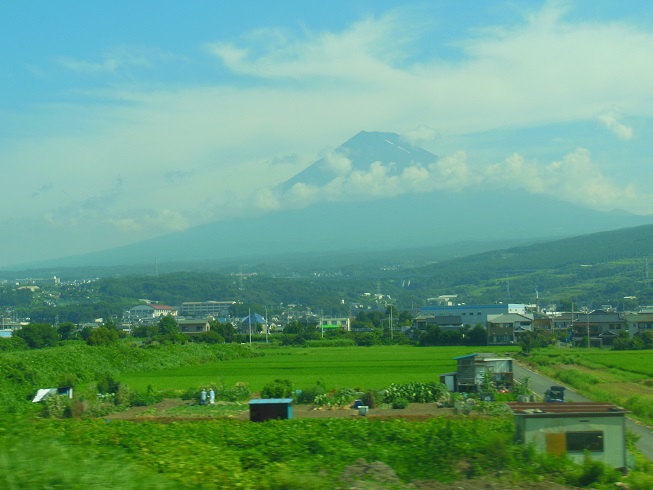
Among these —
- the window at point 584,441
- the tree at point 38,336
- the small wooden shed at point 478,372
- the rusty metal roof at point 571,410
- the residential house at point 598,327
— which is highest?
the rusty metal roof at point 571,410

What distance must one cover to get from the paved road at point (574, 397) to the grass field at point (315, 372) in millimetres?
2576

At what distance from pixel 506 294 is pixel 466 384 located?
81.6m

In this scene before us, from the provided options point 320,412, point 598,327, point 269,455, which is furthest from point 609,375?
point 598,327

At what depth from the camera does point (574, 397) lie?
53.3 feet

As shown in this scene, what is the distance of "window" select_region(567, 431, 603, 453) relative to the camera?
808cm

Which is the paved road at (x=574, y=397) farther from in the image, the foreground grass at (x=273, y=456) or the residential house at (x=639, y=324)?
the residential house at (x=639, y=324)

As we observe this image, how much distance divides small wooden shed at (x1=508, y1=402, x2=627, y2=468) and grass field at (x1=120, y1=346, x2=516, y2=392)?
10632mm

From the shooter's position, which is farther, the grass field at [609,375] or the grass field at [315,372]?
the grass field at [315,372]

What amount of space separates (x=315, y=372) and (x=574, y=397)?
10.3m

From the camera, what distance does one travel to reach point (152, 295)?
4067 inches

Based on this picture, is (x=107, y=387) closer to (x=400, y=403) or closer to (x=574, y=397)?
(x=400, y=403)

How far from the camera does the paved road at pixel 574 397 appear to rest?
10392mm

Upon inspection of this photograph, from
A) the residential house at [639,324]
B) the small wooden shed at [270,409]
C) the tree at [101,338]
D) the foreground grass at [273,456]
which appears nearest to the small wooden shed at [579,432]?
the foreground grass at [273,456]

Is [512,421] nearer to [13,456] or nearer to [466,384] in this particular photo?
[13,456]
